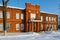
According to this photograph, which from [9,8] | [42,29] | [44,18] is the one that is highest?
[9,8]

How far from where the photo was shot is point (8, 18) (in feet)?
104

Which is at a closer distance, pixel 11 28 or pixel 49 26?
pixel 11 28

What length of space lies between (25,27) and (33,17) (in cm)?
305

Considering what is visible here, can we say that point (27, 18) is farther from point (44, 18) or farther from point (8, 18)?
point (44, 18)

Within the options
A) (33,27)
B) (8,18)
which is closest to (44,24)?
(33,27)

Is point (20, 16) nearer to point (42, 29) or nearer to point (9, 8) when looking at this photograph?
point (9, 8)

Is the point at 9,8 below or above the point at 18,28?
above

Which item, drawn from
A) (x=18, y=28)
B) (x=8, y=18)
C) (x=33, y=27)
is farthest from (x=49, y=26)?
(x=8, y=18)

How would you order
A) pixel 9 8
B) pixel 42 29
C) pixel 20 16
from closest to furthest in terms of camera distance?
pixel 9 8
pixel 20 16
pixel 42 29

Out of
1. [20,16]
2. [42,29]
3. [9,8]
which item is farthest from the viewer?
[42,29]

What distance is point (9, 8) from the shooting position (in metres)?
31.2

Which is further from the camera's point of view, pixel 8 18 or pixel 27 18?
pixel 27 18

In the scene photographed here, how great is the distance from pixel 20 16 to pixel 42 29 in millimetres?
8789

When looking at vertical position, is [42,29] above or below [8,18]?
below
